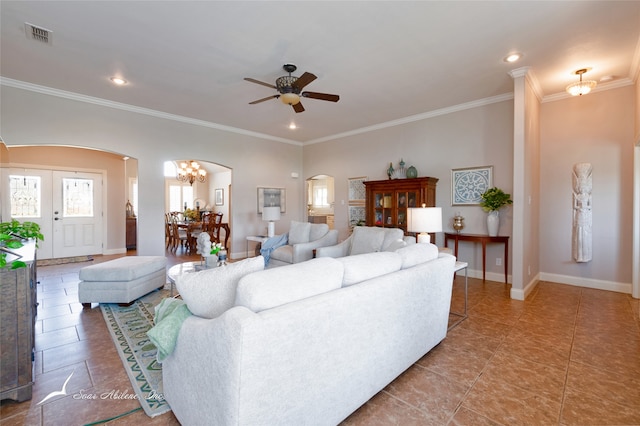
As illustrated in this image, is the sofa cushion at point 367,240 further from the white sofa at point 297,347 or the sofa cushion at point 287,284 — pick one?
the sofa cushion at point 287,284

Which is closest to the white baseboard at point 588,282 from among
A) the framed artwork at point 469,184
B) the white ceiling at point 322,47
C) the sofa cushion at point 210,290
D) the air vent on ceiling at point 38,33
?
the framed artwork at point 469,184

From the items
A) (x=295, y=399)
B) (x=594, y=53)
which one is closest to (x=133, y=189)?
(x=295, y=399)

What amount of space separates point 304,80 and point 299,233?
260 cm

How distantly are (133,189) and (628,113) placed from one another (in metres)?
10.4

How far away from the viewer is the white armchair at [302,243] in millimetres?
4566

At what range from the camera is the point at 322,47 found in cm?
313

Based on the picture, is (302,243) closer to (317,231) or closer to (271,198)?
(317,231)

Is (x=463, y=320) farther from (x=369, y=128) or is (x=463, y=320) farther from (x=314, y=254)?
(x=369, y=128)

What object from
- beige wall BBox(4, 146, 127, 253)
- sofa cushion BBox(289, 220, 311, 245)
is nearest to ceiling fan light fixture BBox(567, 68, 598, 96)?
sofa cushion BBox(289, 220, 311, 245)

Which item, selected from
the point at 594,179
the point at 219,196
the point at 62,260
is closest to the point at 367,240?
the point at 594,179

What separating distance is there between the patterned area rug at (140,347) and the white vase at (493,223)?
180 inches

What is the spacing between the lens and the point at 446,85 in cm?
412

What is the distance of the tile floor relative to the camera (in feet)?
5.52

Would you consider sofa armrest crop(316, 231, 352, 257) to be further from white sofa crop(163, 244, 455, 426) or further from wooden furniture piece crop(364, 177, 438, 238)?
white sofa crop(163, 244, 455, 426)
